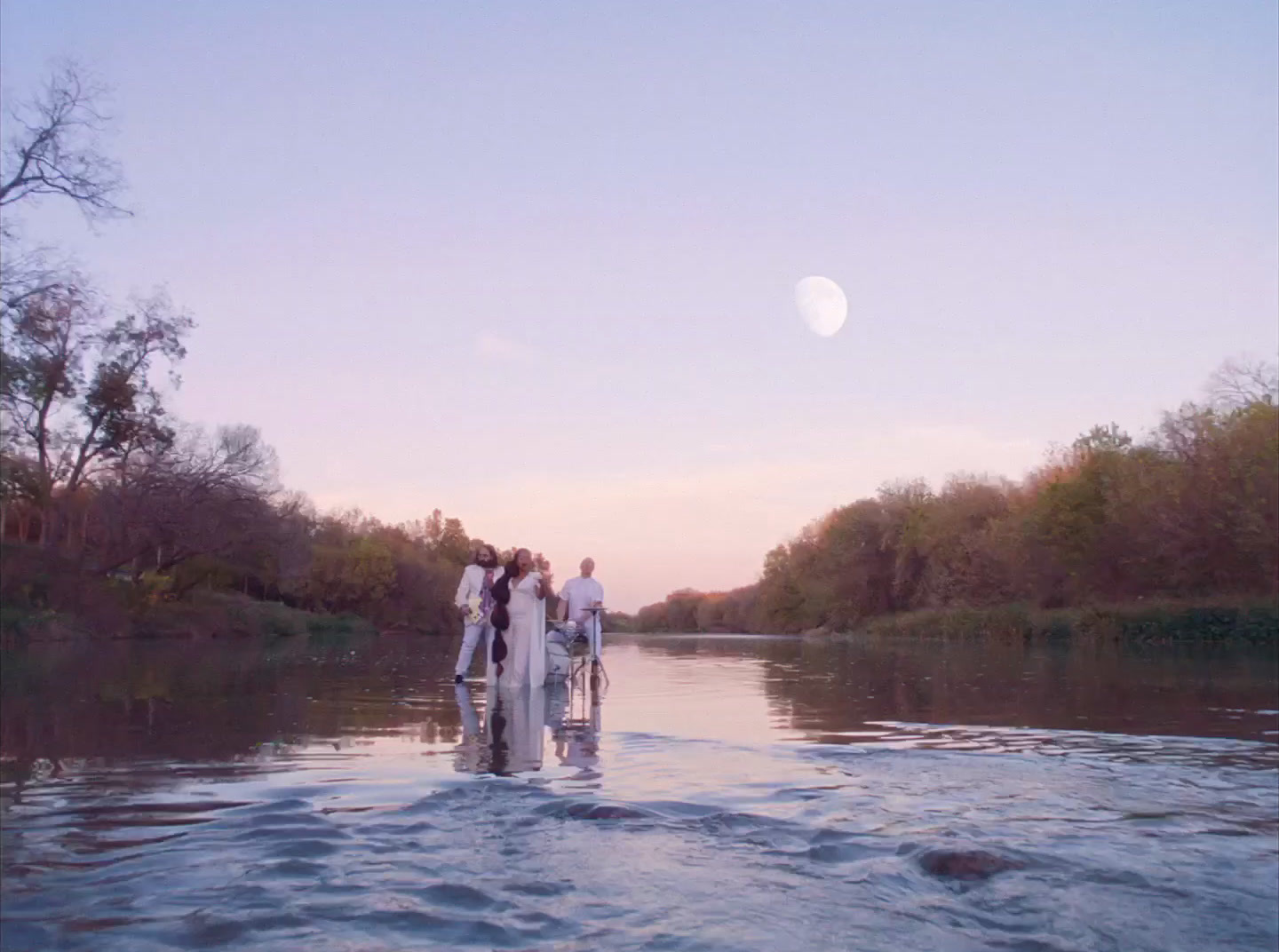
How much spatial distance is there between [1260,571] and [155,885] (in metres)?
44.1

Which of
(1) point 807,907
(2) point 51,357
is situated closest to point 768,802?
(1) point 807,907

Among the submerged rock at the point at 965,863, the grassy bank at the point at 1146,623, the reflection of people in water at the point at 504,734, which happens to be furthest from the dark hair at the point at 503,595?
the grassy bank at the point at 1146,623

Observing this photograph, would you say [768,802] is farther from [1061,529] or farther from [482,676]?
[1061,529]

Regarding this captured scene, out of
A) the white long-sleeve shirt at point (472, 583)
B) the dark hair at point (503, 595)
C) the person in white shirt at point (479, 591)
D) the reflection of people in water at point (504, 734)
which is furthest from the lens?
the white long-sleeve shirt at point (472, 583)

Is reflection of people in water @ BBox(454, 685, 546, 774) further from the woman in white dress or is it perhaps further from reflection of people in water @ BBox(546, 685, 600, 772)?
the woman in white dress

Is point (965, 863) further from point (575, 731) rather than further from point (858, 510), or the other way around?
point (858, 510)

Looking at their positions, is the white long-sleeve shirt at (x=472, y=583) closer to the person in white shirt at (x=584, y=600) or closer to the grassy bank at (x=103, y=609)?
the person in white shirt at (x=584, y=600)

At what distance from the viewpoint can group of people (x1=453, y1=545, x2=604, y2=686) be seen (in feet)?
48.6

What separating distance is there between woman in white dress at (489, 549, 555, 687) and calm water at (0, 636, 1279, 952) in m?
2.15

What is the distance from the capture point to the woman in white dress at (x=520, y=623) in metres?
14.8

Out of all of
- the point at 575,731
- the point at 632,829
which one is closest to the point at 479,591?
the point at 575,731

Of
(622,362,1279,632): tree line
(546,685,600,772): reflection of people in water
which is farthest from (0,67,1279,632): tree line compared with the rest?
(546,685,600,772): reflection of people in water

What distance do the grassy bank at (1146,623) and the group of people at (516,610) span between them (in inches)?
1095

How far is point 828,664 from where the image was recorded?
27812 millimetres
